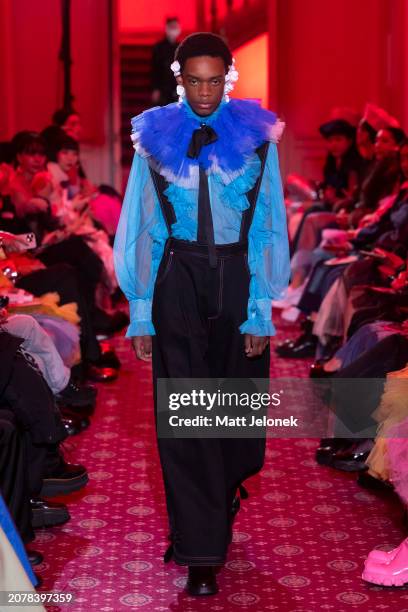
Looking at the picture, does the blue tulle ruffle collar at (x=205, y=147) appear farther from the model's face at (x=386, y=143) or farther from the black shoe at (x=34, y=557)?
the model's face at (x=386, y=143)

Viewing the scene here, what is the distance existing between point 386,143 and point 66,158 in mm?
2011

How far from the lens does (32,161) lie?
20.6ft

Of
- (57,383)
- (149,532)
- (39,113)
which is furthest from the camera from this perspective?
(39,113)

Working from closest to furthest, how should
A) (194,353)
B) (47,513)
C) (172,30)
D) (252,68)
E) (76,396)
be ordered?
1. (194,353)
2. (47,513)
3. (76,396)
4. (172,30)
5. (252,68)

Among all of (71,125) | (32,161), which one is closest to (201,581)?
(32,161)

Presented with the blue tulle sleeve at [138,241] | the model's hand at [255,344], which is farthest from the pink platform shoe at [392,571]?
the blue tulle sleeve at [138,241]

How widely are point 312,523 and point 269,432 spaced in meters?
1.19

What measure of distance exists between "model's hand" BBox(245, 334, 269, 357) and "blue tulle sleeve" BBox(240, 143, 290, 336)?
0.09 ft

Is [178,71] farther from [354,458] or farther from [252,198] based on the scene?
[354,458]

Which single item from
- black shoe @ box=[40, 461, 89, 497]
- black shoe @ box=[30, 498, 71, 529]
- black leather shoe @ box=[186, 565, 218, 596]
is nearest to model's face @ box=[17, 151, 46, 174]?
black shoe @ box=[40, 461, 89, 497]

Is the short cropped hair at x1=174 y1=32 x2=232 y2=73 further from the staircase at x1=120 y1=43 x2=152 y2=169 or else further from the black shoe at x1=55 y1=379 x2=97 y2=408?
the staircase at x1=120 y1=43 x2=152 y2=169

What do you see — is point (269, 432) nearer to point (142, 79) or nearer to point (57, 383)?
point (57, 383)

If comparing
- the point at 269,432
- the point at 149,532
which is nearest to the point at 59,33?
the point at 269,432

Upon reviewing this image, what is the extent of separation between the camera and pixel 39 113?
32.7ft
